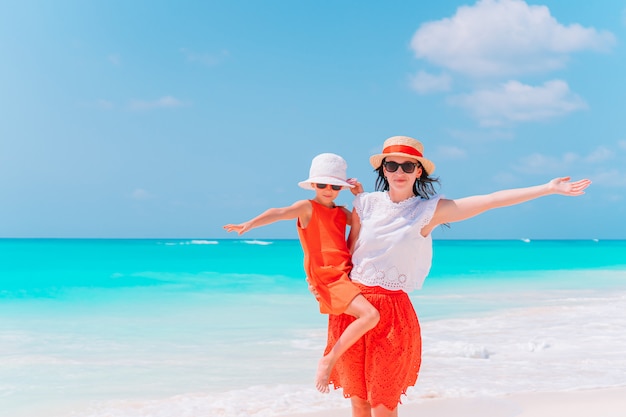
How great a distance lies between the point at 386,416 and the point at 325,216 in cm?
98

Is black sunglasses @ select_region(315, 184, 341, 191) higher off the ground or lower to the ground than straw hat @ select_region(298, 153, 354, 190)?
lower

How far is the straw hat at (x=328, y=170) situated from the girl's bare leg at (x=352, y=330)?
0.60 meters

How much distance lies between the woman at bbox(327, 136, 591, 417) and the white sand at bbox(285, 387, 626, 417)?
2158 mm

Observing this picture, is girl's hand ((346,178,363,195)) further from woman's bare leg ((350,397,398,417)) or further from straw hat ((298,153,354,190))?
woman's bare leg ((350,397,398,417))

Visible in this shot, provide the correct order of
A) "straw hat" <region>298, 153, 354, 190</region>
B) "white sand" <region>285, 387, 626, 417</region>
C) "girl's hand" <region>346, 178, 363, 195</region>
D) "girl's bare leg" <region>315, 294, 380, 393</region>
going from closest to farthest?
"girl's bare leg" <region>315, 294, 380, 393</region>, "straw hat" <region>298, 153, 354, 190</region>, "girl's hand" <region>346, 178, 363, 195</region>, "white sand" <region>285, 387, 626, 417</region>

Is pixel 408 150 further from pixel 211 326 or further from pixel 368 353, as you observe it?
pixel 211 326

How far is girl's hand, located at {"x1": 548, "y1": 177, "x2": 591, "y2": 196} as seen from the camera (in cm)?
316

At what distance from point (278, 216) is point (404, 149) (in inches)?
26.9

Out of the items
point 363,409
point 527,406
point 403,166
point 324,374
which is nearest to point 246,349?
point 527,406

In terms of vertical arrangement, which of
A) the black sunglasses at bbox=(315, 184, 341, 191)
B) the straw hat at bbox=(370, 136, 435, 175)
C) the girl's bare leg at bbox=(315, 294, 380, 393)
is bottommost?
the girl's bare leg at bbox=(315, 294, 380, 393)

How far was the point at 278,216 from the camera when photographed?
3344mm

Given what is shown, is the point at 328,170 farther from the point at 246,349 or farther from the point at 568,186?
the point at 246,349

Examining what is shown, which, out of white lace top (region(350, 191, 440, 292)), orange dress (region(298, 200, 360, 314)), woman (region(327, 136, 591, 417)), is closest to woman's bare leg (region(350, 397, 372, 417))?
woman (region(327, 136, 591, 417))

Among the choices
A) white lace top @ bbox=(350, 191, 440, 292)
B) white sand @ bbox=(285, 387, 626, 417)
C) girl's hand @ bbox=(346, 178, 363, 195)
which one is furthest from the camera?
white sand @ bbox=(285, 387, 626, 417)
